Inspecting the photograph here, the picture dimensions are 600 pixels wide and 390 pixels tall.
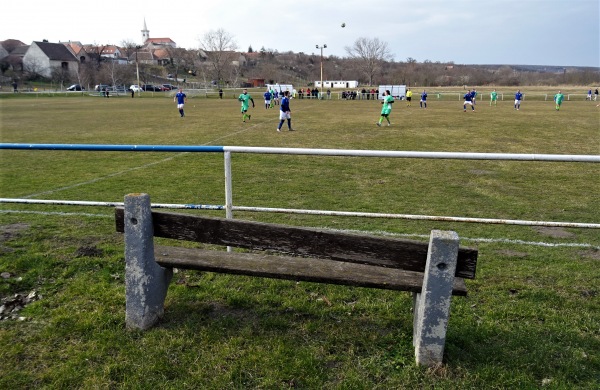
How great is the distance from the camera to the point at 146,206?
3.17 metres

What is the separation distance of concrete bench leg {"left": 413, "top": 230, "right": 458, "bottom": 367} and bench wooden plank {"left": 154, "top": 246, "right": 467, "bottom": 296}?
0.49 feet

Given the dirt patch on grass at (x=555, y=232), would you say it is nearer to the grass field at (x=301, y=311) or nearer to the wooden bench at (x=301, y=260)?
the grass field at (x=301, y=311)

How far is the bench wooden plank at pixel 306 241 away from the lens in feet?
9.50

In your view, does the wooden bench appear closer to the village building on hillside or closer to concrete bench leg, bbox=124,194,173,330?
concrete bench leg, bbox=124,194,173,330

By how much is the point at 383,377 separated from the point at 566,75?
12656 centimetres

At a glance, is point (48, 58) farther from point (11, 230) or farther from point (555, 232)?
point (555, 232)

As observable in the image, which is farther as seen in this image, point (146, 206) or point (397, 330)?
point (397, 330)

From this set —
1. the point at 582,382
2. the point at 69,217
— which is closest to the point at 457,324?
the point at 582,382

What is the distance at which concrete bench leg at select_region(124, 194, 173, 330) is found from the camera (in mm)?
3170

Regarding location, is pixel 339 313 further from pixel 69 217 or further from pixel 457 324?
pixel 69 217

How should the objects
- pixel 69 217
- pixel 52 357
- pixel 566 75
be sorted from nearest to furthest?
pixel 52 357 < pixel 69 217 < pixel 566 75

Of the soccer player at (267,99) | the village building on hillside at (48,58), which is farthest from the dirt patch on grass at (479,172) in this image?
the village building on hillside at (48,58)

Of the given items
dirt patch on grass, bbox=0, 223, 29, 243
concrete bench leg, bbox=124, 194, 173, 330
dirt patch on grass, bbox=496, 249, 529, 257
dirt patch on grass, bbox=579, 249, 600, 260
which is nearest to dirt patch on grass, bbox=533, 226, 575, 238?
dirt patch on grass, bbox=579, 249, 600, 260

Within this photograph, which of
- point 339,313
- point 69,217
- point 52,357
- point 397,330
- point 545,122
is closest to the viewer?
point 52,357
